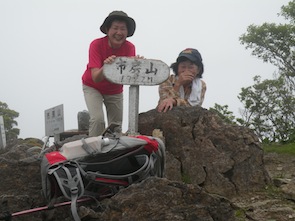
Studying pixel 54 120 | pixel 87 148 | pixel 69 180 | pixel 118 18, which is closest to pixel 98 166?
pixel 87 148

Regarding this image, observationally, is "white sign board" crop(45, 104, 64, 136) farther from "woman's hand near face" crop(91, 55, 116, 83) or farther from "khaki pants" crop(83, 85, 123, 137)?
"woman's hand near face" crop(91, 55, 116, 83)

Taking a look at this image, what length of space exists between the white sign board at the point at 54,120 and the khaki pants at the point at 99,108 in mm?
1930

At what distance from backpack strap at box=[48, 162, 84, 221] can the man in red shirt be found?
157 cm

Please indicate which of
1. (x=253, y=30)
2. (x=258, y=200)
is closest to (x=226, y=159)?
(x=258, y=200)

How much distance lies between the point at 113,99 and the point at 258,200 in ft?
7.65

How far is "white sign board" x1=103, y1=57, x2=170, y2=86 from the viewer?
445cm

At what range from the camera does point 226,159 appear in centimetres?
488

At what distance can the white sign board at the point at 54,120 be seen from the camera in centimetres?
680

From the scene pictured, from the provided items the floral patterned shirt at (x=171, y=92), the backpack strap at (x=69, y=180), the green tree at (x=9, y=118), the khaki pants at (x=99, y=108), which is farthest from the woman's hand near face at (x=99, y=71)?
the green tree at (x=9, y=118)

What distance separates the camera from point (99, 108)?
4.63 metres

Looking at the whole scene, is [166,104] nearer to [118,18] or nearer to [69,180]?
[118,18]

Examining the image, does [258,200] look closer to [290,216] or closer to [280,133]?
[290,216]

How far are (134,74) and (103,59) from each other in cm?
46

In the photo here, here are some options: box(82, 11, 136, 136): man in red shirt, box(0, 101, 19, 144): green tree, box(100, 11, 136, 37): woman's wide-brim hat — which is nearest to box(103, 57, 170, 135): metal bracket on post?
box(82, 11, 136, 136): man in red shirt
